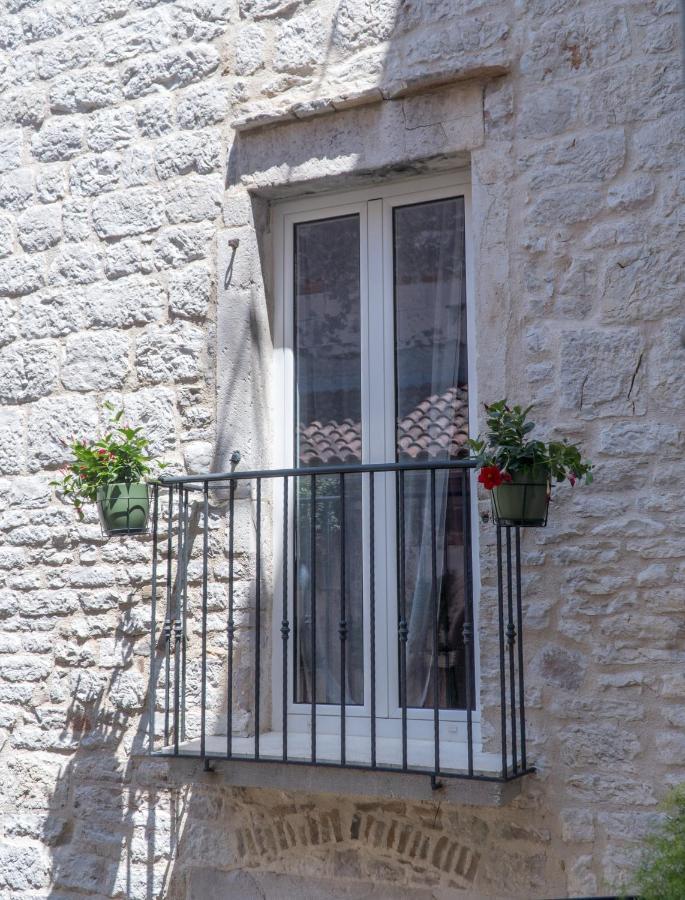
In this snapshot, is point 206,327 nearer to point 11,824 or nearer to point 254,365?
point 254,365

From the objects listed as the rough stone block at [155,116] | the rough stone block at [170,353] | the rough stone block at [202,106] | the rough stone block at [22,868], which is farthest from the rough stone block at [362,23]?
the rough stone block at [22,868]

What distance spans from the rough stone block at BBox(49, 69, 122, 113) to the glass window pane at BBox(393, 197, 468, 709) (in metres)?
1.46

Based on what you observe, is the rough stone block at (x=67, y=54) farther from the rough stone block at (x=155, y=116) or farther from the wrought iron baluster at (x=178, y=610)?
the wrought iron baluster at (x=178, y=610)

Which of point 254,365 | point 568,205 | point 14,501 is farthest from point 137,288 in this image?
point 568,205

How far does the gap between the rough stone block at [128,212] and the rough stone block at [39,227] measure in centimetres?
22

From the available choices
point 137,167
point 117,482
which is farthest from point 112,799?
point 137,167

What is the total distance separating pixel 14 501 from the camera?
15.2 feet

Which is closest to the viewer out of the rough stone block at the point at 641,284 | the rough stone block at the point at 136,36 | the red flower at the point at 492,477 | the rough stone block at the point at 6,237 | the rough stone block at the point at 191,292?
the red flower at the point at 492,477

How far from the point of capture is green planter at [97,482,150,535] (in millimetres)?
3996

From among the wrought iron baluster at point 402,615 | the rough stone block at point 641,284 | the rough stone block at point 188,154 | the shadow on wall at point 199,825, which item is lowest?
the shadow on wall at point 199,825

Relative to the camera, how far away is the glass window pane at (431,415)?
3.88 metres

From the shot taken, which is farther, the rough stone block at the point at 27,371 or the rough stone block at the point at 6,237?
the rough stone block at the point at 6,237

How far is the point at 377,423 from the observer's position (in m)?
4.09

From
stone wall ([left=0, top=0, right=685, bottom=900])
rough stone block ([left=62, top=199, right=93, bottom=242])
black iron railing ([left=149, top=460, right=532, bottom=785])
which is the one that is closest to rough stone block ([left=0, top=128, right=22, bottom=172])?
stone wall ([left=0, top=0, right=685, bottom=900])
